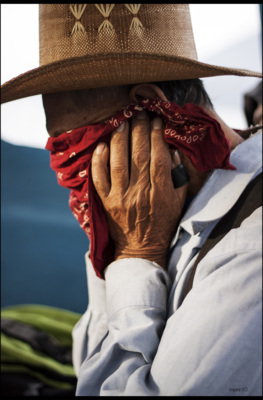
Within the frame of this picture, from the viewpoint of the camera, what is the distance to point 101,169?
2.98ft

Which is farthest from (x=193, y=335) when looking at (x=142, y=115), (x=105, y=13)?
(x=105, y=13)

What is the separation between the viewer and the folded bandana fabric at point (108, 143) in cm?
84

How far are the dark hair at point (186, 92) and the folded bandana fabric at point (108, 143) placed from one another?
0.06m

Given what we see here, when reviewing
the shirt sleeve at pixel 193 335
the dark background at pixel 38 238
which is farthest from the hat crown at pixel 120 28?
the dark background at pixel 38 238

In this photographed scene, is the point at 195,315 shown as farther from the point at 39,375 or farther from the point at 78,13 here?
the point at 39,375

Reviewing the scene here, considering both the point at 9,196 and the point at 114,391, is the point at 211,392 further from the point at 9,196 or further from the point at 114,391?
the point at 9,196

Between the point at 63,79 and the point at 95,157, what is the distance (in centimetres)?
17

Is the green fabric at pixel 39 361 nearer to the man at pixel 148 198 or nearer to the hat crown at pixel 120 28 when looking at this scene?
the man at pixel 148 198

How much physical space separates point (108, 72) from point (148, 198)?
266mm

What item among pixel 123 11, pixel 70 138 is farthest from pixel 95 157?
pixel 123 11

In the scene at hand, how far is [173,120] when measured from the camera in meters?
0.85

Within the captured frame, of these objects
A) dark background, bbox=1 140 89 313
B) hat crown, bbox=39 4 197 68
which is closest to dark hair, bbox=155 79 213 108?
hat crown, bbox=39 4 197 68

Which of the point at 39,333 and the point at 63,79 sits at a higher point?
the point at 63,79

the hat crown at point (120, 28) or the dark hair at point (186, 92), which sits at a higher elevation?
the hat crown at point (120, 28)
